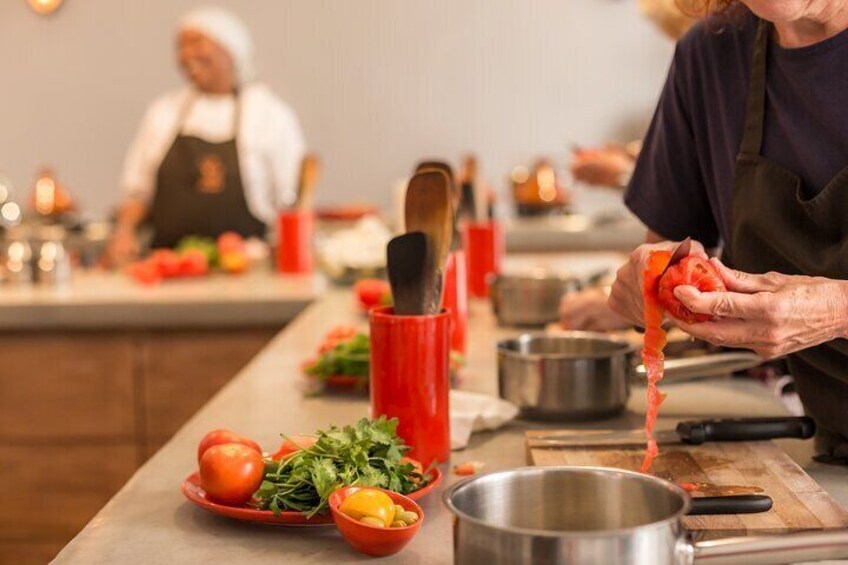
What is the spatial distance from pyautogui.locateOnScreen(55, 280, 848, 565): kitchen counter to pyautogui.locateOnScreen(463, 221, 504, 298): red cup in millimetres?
531

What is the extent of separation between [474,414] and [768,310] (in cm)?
65

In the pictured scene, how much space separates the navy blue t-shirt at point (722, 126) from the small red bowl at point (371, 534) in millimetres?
861

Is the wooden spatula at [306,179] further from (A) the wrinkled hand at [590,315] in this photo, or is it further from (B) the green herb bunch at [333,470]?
(B) the green herb bunch at [333,470]

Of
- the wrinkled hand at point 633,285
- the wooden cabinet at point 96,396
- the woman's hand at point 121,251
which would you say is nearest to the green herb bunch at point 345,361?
the wrinkled hand at point 633,285

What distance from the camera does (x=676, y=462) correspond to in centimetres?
172

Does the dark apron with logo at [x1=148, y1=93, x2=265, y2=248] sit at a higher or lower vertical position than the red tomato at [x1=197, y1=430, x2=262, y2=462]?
higher

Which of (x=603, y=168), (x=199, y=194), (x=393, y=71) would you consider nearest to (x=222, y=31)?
(x=199, y=194)

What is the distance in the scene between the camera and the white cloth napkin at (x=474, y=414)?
196 cm

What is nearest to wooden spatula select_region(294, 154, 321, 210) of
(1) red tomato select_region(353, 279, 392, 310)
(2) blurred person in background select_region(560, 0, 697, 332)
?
(1) red tomato select_region(353, 279, 392, 310)

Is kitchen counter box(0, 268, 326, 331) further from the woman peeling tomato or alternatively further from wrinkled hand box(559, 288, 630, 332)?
the woman peeling tomato

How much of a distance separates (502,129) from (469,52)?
1.91 feet

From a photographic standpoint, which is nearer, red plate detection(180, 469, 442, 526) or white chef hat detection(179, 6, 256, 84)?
red plate detection(180, 469, 442, 526)

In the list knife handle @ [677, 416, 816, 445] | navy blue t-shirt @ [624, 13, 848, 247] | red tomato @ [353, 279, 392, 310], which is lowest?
knife handle @ [677, 416, 816, 445]

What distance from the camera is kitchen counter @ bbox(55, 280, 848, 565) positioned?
4.86ft
